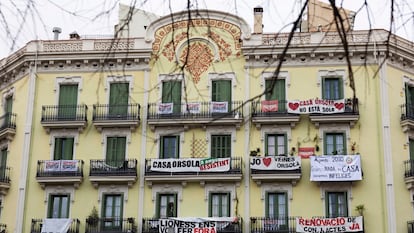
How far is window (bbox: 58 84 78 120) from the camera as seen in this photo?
3441 centimetres

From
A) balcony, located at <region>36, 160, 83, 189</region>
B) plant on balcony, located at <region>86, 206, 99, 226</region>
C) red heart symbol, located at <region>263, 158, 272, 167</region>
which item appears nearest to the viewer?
red heart symbol, located at <region>263, 158, 272, 167</region>

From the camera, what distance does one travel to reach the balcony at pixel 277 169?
31.7 meters

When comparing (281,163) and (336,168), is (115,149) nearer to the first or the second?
(281,163)

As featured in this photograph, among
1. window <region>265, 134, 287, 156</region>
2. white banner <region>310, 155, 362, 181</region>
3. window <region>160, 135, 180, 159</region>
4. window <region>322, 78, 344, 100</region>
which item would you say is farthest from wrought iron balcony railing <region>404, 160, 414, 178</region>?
window <region>160, 135, 180, 159</region>

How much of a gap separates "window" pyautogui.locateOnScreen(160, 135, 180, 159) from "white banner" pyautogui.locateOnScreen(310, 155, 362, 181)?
6386 millimetres

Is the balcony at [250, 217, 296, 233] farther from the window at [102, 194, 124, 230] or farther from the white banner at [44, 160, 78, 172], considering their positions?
the white banner at [44, 160, 78, 172]

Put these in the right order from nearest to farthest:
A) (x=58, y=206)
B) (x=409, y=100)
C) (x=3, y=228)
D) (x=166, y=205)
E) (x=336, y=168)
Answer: (x=336, y=168), (x=166, y=205), (x=58, y=206), (x=3, y=228), (x=409, y=100)

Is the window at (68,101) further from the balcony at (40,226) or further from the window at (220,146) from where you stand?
the window at (220,146)

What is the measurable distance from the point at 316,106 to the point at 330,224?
544cm

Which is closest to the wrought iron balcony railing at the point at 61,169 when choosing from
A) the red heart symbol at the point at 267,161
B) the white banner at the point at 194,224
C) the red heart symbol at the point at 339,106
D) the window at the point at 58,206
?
the window at the point at 58,206

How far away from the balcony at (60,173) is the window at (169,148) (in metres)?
3.87

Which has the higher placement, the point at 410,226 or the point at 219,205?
the point at 219,205

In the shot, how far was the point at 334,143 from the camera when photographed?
32.9 meters

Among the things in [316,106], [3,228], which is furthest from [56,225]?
[316,106]
